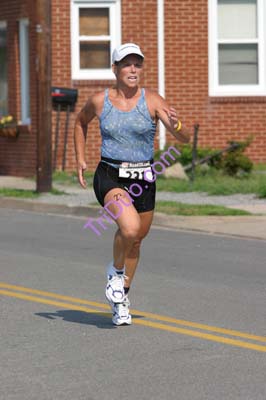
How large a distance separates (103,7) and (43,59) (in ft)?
13.5

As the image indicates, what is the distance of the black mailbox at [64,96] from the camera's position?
894 inches

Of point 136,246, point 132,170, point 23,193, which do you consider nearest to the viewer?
point 132,170

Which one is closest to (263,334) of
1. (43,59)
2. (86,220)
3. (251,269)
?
Answer: (251,269)

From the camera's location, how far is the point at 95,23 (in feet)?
77.0

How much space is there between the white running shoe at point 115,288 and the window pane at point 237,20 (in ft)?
48.4

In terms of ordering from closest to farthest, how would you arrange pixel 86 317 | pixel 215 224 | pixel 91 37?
pixel 86 317, pixel 215 224, pixel 91 37

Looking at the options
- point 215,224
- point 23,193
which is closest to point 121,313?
point 215,224

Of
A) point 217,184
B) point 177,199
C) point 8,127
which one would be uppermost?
point 8,127

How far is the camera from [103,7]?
23.4 metres

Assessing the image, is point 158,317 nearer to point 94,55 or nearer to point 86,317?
point 86,317

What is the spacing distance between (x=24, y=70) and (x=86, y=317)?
50.0 feet

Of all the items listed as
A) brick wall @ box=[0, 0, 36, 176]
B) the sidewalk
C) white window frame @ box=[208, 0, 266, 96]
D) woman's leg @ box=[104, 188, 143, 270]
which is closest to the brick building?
white window frame @ box=[208, 0, 266, 96]

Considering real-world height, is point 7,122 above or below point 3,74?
below

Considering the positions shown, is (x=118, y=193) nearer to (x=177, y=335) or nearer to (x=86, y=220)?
(x=177, y=335)
